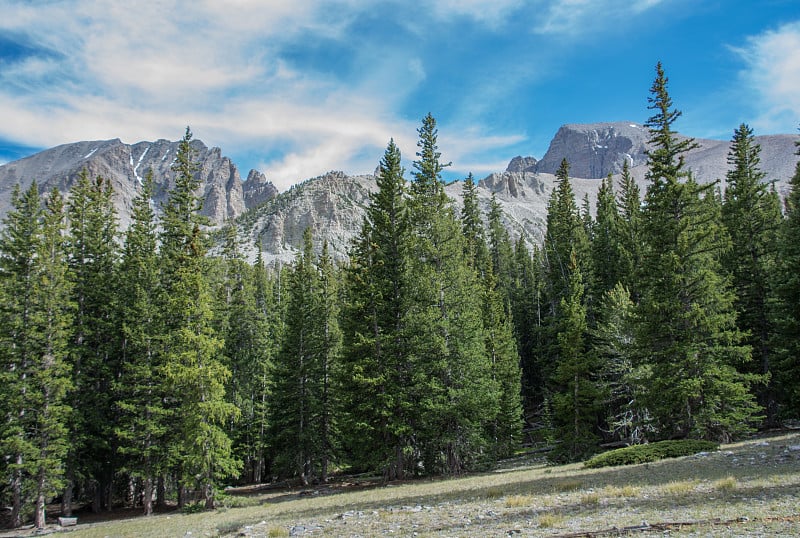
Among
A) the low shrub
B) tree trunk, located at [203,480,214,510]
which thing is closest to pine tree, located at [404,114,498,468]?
the low shrub

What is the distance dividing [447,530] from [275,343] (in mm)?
38682

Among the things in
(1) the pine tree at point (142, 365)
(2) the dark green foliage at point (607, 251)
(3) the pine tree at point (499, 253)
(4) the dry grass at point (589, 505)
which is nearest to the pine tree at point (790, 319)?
(4) the dry grass at point (589, 505)

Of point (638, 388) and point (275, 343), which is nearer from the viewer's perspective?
point (638, 388)

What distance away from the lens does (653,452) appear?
19016 millimetres

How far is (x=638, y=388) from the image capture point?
28.2 meters

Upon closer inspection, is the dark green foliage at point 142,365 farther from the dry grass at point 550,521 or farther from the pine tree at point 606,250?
the pine tree at point 606,250

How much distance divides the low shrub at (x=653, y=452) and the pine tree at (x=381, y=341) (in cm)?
951

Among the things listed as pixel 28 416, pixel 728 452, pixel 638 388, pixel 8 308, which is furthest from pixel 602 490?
pixel 8 308

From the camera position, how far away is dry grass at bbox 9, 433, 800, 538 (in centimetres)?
946

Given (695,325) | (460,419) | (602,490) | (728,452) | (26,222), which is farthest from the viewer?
(26,222)

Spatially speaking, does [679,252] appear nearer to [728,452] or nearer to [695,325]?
[695,325]

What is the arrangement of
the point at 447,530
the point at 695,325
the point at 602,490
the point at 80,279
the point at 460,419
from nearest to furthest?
the point at 447,530 < the point at 602,490 < the point at 695,325 < the point at 460,419 < the point at 80,279

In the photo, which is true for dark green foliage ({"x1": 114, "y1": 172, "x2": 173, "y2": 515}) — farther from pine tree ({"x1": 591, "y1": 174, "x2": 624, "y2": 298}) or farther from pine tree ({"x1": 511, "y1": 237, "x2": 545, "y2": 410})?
pine tree ({"x1": 511, "y1": 237, "x2": 545, "y2": 410})

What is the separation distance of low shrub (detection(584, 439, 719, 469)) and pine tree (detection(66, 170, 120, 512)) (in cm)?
2892
